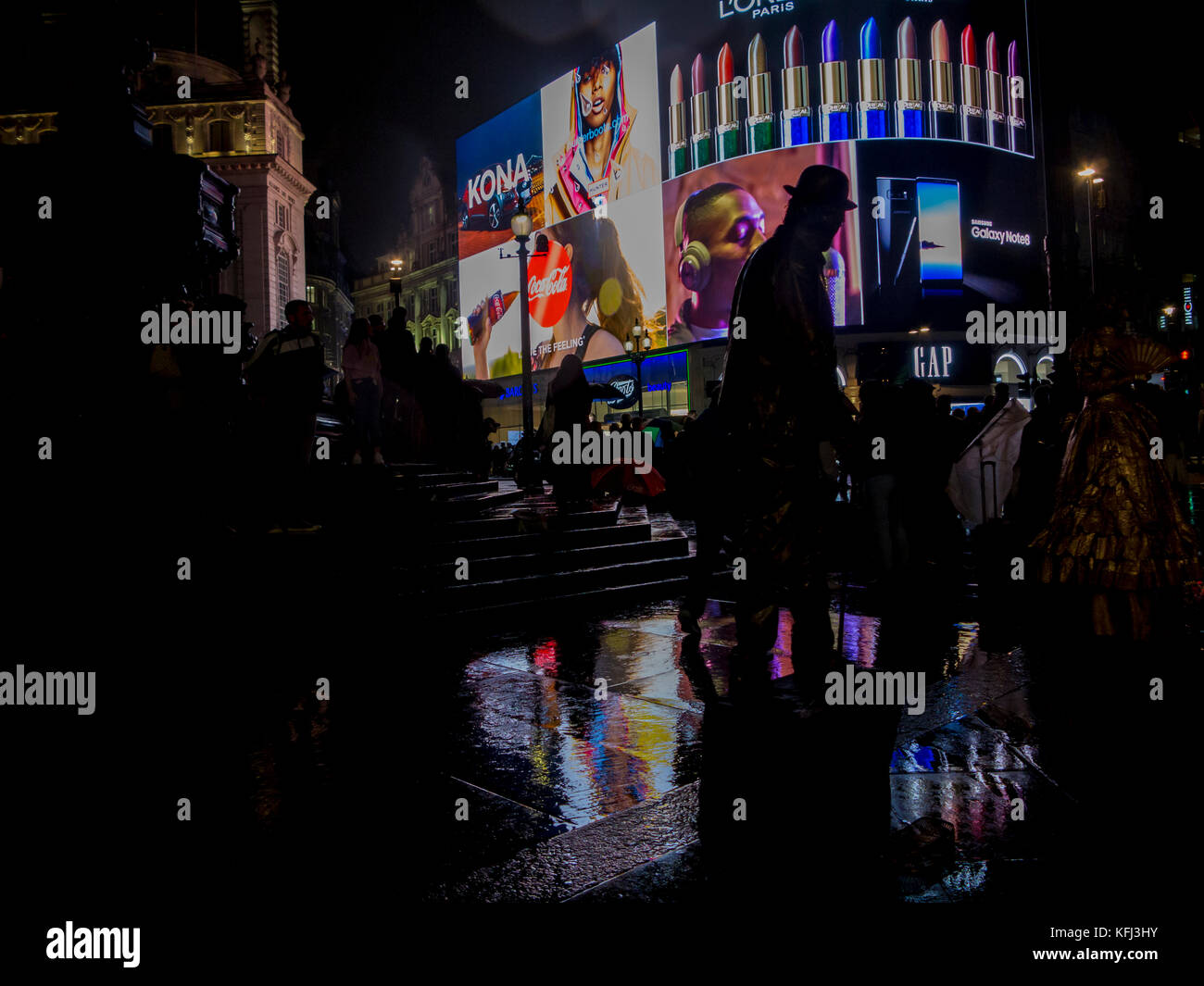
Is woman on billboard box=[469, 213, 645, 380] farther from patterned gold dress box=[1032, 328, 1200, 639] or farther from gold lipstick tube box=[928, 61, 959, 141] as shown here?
patterned gold dress box=[1032, 328, 1200, 639]

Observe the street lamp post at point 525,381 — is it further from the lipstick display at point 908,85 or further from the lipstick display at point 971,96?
the lipstick display at point 971,96

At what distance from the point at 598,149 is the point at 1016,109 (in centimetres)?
1958

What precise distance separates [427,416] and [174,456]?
8.02m

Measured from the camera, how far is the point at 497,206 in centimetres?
5225

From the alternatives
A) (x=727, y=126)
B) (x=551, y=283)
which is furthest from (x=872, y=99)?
(x=551, y=283)

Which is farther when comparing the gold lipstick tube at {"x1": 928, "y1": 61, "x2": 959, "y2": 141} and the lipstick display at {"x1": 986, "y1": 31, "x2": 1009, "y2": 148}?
the lipstick display at {"x1": 986, "y1": 31, "x2": 1009, "y2": 148}

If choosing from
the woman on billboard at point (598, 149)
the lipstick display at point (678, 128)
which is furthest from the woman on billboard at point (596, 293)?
the lipstick display at point (678, 128)

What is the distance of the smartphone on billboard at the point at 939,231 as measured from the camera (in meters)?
35.4

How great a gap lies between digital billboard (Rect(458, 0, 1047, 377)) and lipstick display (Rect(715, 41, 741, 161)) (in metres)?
0.06

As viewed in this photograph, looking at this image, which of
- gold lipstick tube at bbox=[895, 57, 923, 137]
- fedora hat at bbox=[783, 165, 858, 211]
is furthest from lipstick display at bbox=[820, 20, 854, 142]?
fedora hat at bbox=[783, 165, 858, 211]

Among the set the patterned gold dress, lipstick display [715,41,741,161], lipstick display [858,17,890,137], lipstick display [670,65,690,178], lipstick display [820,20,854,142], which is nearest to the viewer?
the patterned gold dress

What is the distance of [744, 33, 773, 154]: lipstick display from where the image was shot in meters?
36.8

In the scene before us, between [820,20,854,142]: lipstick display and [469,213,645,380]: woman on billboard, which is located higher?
[820,20,854,142]: lipstick display
